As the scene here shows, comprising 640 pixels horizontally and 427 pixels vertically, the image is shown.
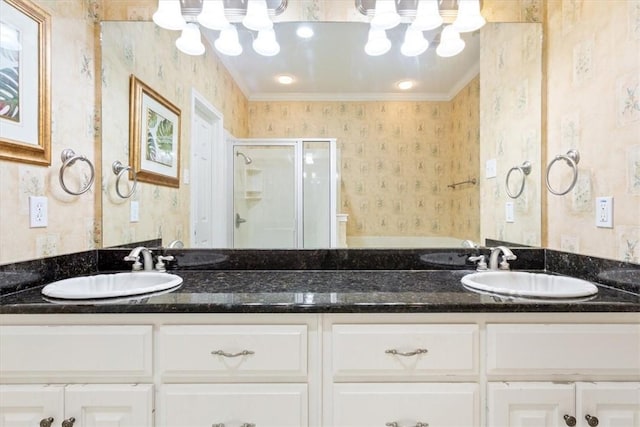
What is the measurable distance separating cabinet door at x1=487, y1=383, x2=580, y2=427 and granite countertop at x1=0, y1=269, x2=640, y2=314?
24 centimetres

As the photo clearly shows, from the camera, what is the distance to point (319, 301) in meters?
1.04

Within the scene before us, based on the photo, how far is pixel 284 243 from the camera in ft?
5.32

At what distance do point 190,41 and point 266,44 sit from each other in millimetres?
368

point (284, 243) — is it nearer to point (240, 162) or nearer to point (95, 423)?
point (240, 162)

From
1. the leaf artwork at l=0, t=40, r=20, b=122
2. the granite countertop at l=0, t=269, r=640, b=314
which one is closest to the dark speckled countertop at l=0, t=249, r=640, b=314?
the granite countertop at l=0, t=269, r=640, b=314

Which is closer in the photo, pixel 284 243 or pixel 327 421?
pixel 327 421

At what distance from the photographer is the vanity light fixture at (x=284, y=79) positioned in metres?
1.63

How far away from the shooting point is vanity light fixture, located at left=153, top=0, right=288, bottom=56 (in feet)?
5.02

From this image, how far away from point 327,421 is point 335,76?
1449mm

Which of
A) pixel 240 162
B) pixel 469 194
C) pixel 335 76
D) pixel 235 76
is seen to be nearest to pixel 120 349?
pixel 240 162

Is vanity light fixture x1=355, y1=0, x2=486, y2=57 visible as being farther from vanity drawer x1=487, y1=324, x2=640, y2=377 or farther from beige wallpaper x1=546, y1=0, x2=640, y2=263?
vanity drawer x1=487, y1=324, x2=640, y2=377

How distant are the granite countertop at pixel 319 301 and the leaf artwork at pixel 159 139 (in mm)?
732

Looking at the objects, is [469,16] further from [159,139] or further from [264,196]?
[159,139]

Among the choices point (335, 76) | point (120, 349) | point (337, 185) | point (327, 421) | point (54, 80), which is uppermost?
point (335, 76)
